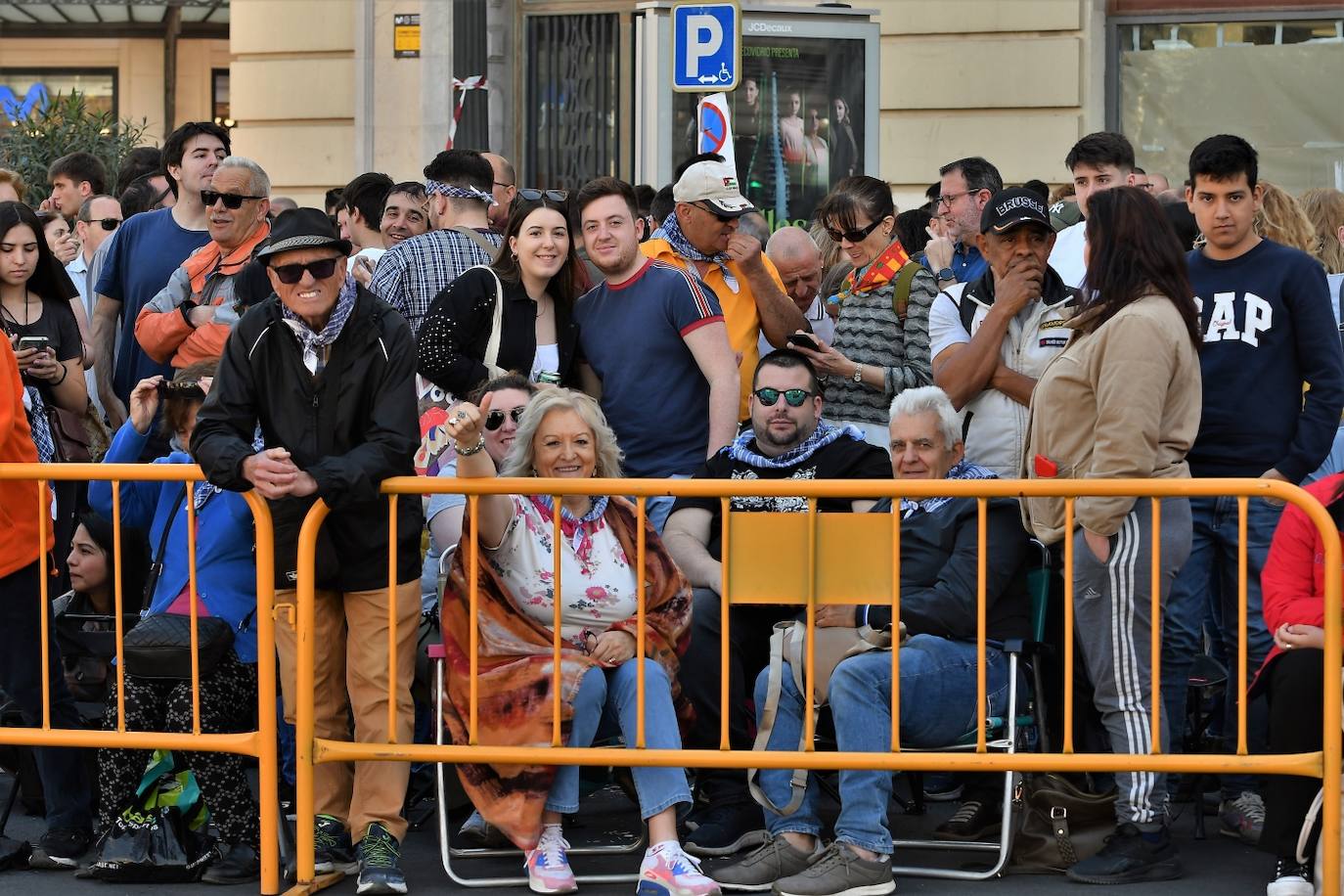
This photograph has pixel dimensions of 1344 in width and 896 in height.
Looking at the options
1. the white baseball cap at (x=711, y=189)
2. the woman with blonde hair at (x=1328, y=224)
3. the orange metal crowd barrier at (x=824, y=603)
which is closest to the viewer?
the orange metal crowd barrier at (x=824, y=603)

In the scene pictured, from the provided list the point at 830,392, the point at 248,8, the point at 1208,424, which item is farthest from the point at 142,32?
the point at 1208,424

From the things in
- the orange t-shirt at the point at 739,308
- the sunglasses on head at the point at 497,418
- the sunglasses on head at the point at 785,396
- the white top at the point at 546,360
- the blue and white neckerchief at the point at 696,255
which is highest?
the blue and white neckerchief at the point at 696,255

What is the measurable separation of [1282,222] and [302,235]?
3695 mm

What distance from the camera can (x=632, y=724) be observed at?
593cm

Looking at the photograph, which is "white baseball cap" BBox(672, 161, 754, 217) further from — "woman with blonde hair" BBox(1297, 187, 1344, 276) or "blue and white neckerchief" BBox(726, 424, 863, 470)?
"woman with blonde hair" BBox(1297, 187, 1344, 276)

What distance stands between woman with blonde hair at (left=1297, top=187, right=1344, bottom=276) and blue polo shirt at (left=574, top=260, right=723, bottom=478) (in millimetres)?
2715

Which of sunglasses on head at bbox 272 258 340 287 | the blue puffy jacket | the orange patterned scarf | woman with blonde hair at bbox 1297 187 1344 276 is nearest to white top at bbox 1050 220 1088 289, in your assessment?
the orange patterned scarf

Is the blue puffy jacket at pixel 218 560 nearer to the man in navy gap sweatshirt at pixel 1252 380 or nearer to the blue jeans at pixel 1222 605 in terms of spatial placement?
the blue jeans at pixel 1222 605

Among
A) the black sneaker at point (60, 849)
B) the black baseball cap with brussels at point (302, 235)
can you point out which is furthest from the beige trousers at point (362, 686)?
the black baseball cap with brussels at point (302, 235)

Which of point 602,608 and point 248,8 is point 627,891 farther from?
point 248,8

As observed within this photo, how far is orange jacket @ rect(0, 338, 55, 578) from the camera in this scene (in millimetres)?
6250

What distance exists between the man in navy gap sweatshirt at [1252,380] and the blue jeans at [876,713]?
2.95ft

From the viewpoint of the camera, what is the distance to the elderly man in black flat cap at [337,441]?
19.3ft

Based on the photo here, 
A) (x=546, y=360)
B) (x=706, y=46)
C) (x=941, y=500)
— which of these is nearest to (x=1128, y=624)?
(x=941, y=500)
